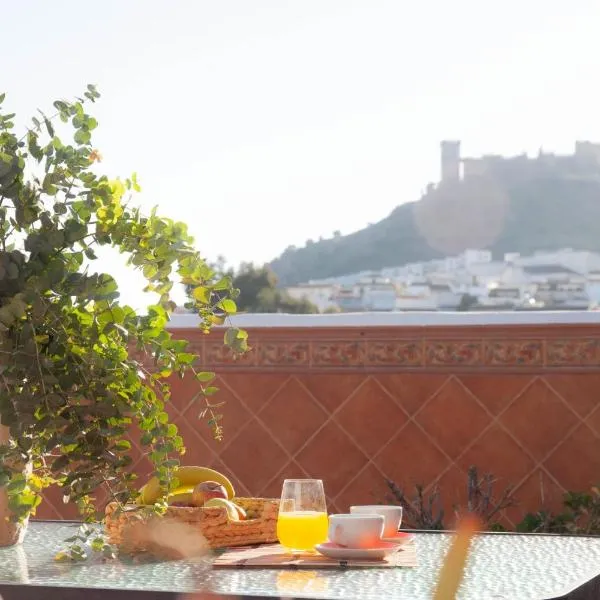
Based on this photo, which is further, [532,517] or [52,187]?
[532,517]

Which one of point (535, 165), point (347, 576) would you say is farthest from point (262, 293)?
point (347, 576)

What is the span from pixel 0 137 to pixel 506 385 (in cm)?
228

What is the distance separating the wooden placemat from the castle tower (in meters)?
29.7

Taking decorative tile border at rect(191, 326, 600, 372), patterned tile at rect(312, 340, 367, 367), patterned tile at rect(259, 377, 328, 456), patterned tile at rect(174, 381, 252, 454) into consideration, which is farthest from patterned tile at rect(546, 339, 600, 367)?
patterned tile at rect(174, 381, 252, 454)

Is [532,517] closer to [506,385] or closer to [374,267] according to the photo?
[506,385]

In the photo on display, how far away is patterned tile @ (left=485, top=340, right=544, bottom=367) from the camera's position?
352 cm

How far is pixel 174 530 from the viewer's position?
5.02 feet

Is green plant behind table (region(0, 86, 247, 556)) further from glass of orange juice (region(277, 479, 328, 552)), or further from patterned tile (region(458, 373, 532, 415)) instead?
patterned tile (region(458, 373, 532, 415))

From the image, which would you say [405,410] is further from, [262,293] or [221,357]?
[262,293]

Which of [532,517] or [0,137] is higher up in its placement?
[0,137]

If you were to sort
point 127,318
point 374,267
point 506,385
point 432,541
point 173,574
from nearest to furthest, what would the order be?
1. point 173,574
2. point 127,318
3. point 432,541
4. point 506,385
5. point 374,267

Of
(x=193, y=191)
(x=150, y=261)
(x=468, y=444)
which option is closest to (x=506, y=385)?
(x=468, y=444)

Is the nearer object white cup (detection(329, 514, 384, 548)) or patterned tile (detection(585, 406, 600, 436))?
white cup (detection(329, 514, 384, 548))

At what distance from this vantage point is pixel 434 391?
3.60 metres
